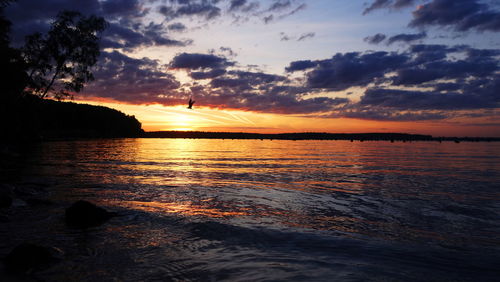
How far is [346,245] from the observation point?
11359mm

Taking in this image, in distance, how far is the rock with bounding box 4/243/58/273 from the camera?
821 centimetres

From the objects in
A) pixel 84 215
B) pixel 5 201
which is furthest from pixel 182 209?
pixel 5 201

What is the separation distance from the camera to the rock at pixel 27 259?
26.9 feet

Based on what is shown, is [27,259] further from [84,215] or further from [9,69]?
[9,69]

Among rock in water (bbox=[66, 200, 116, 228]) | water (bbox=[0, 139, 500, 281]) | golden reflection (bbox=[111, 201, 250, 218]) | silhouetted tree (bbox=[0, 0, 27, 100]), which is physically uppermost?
silhouetted tree (bbox=[0, 0, 27, 100])

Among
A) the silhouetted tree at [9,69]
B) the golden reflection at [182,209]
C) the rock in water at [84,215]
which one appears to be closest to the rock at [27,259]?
the rock in water at [84,215]

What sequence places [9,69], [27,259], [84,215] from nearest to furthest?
[27,259], [84,215], [9,69]

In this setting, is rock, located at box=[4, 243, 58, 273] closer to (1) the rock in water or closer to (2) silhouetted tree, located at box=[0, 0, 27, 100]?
(1) the rock in water

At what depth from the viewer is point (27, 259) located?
8.45 meters

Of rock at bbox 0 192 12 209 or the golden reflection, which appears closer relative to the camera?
rock at bbox 0 192 12 209

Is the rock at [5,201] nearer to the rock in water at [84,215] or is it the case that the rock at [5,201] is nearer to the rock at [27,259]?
the rock in water at [84,215]

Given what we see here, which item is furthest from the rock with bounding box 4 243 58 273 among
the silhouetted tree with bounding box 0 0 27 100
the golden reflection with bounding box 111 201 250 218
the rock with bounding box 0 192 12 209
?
the silhouetted tree with bounding box 0 0 27 100

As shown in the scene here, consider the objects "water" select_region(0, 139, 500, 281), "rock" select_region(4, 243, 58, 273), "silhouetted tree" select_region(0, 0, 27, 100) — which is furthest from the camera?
"silhouetted tree" select_region(0, 0, 27, 100)

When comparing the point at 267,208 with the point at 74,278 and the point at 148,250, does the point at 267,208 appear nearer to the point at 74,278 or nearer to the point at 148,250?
the point at 148,250
